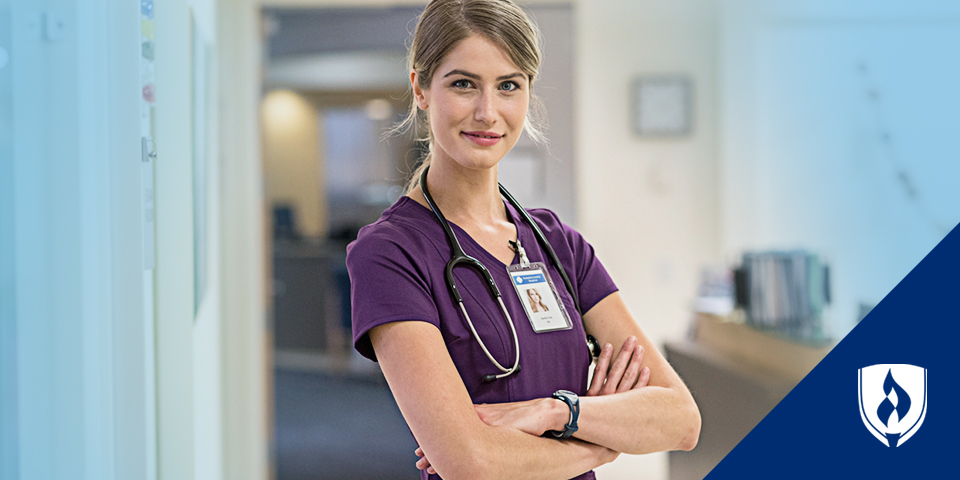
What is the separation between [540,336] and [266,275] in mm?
2635

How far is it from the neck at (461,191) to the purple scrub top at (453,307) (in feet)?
0.12

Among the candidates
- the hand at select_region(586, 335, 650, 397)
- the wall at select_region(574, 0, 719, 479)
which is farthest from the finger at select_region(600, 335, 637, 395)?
the wall at select_region(574, 0, 719, 479)

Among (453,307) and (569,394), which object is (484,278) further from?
(569,394)

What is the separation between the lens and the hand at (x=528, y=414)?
1.07 metres

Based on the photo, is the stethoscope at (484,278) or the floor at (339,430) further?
the floor at (339,430)

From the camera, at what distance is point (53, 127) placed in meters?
0.92

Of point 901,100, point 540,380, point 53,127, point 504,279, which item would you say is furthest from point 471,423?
point 901,100

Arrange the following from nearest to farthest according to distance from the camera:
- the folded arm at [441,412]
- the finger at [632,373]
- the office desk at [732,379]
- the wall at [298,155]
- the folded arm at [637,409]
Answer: the folded arm at [441,412] < the folded arm at [637,409] < the finger at [632,373] < the office desk at [732,379] < the wall at [298,155]

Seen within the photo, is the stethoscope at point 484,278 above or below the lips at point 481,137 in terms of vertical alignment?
below

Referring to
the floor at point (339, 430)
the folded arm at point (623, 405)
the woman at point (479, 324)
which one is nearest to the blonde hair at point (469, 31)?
the woman at point (479, 324)

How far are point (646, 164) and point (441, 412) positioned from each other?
2.86 meters

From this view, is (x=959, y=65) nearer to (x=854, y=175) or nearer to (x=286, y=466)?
(x=854, y=175)

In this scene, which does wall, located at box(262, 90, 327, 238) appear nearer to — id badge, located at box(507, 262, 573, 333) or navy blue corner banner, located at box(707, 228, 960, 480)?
navy blue corner banner, located at box(707, 228, 960, 480)

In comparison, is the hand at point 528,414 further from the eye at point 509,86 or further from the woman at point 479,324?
the eye at point 509,86
